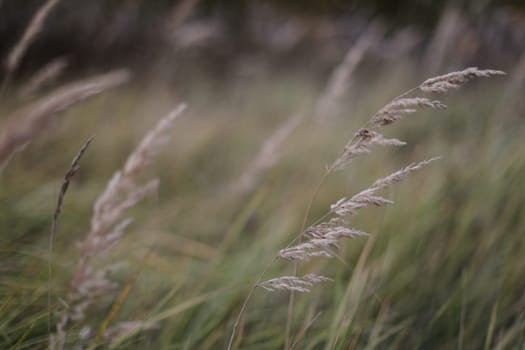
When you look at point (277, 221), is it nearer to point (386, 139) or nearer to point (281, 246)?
point (281, 246)

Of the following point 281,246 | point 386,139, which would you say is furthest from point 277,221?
point 386,139

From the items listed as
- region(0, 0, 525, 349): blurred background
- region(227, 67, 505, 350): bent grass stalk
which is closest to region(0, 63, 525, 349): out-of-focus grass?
region(0, 0, 525, 349): blurred background

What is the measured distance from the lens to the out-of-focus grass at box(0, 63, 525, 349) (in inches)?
48.8

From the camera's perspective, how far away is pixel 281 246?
185cm

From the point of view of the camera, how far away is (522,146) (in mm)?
1827

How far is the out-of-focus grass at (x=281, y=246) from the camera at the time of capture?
1238mm

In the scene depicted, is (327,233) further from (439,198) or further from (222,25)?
(222,25)

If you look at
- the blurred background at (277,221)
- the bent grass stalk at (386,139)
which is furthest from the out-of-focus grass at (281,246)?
the bent grass stalk at (386,139)

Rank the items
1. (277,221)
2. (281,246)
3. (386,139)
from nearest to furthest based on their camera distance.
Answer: (386,139), (281,246), (277,221)

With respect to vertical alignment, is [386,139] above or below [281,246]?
above

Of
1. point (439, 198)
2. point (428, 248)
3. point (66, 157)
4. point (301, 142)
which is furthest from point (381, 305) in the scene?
point (301, 142)

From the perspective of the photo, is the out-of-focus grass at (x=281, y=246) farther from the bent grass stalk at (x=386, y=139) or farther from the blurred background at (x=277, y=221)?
the bent grass stalk at (x=386, y=139)

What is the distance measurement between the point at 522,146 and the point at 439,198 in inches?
16.3

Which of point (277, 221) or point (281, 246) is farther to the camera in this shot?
point (277, 221)
